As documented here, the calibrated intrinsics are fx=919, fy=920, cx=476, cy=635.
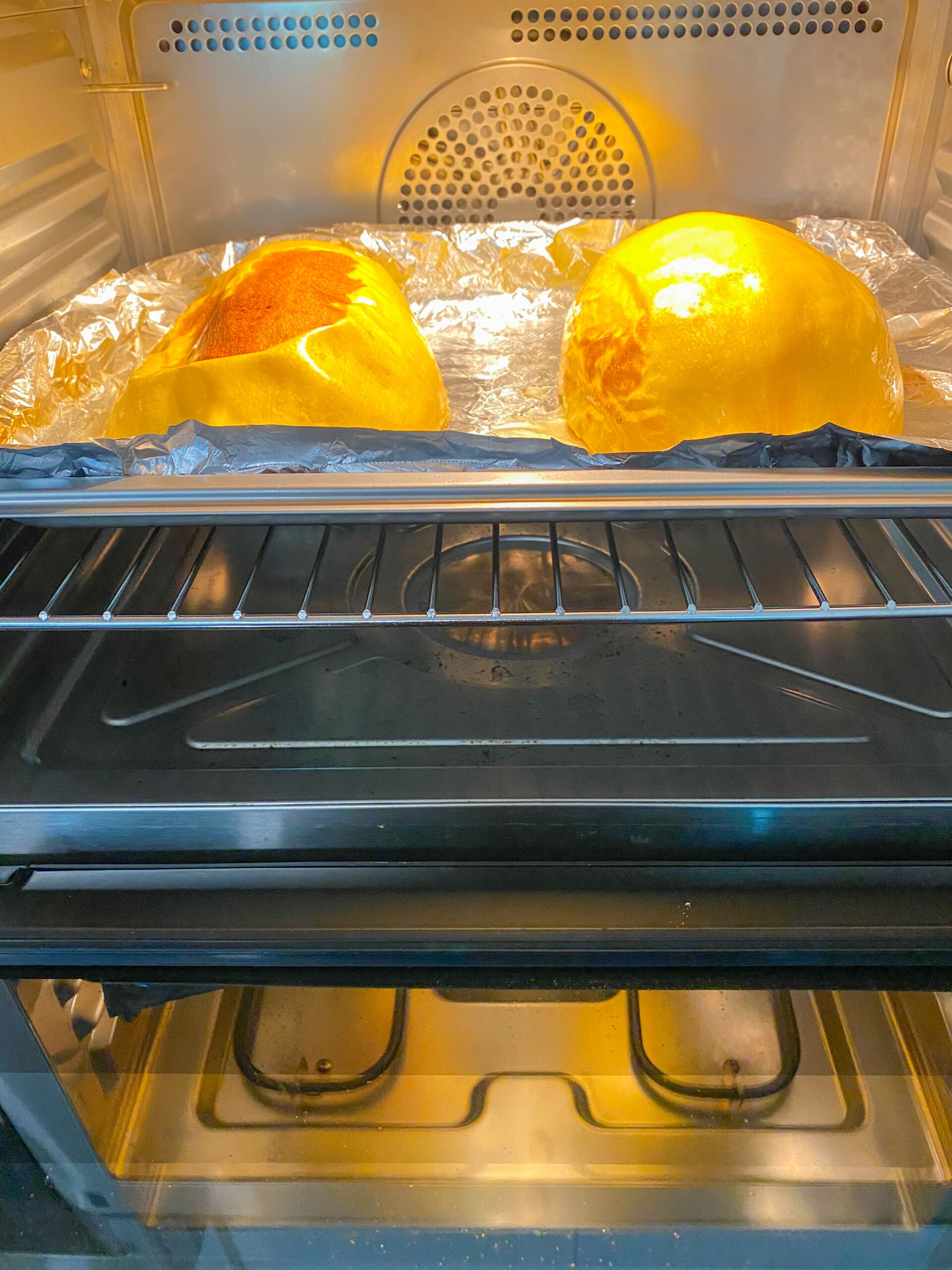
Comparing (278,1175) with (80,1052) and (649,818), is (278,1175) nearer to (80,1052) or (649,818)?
(80,1052)

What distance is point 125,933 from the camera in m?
0.66

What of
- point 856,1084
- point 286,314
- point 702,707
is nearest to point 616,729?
point 702,707

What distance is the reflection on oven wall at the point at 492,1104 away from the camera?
0.58 meters

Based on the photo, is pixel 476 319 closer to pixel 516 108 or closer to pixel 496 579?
pixel 516 108

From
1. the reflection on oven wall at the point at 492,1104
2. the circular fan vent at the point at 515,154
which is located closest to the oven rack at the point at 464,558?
the reflection on oven wall at the point at 492,1104

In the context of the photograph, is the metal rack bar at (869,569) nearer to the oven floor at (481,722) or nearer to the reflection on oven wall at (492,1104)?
the oven floor at (481,722)

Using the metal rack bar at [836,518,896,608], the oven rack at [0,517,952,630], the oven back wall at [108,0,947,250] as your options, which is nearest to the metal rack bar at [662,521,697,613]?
the oven rack at [0,517,952,630]

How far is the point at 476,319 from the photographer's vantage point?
1.19m

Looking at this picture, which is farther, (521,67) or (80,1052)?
(521,67)

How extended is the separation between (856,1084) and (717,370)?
57 cm

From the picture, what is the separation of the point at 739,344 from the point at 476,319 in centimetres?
47

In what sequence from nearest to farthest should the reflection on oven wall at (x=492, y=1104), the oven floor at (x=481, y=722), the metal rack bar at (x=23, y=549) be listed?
the reflection on oven wall at (x=492, y=1104), the oven floor at (x=481, y=722), the metal rack bar at (x=23, y=549)

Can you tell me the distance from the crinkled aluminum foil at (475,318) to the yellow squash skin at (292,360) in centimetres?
10

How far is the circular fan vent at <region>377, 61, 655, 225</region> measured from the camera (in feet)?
3.49
